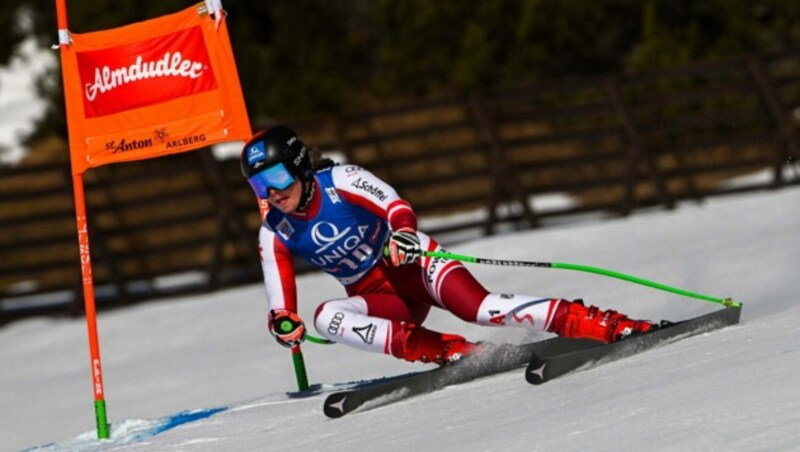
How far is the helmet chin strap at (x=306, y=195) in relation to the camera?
7.45m

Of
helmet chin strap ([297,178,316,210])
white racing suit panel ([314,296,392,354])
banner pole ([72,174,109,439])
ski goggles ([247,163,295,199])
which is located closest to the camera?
white racing suit panel ([314,296,392,354])

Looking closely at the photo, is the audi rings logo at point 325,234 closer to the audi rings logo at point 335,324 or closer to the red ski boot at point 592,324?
the audi rings logo at point 335,324

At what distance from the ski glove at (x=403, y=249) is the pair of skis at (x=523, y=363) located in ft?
1.89

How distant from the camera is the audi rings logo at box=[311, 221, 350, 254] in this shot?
7.55 metres

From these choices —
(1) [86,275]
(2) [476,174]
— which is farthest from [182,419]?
(2) [476,174]

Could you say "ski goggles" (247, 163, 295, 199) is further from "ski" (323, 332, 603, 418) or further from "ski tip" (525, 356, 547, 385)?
"ski tip" (525, 356, 547, 385)

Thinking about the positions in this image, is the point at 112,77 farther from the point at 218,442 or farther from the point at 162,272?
the point at 162,272

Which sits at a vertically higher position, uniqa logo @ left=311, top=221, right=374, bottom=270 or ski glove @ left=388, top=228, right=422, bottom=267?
uniqa logo @ left=311, top=221, right=374, bottom=270

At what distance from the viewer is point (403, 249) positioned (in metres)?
7.00

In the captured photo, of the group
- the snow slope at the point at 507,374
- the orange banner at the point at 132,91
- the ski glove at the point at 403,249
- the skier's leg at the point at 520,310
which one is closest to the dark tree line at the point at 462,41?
the snow slope at the point at 507,374

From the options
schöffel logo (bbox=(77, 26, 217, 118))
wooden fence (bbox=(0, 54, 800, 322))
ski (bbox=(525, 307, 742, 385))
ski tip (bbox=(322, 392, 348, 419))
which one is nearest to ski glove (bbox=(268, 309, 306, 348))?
ski tip (bbox=(322, 392, 348, 419))

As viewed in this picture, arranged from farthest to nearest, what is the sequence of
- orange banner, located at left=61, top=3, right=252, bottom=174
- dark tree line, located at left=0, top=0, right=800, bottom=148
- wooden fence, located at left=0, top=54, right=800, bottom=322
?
dark tree line, located at left=0, top=0, right=800, bottom=148 < wooden fence, located at left=0, top=54, right=800, bottom=322 < orange banner, located at left=61, top=3, right=252, bottom=174

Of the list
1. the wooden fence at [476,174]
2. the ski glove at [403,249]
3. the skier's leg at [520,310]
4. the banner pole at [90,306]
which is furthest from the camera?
the wooden fence at [476,174]

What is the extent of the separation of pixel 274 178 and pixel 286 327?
70 centimetres
